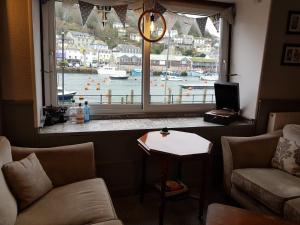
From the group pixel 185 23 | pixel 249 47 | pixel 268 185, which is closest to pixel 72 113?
pixel 185 23

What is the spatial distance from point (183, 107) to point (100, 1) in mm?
1460

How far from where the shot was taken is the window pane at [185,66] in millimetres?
2867

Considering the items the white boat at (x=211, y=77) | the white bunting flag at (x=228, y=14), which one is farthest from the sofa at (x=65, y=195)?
the white bunting flag at (x=228, y=14)

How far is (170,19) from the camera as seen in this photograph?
281cm

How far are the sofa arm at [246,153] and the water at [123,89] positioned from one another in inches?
33.2

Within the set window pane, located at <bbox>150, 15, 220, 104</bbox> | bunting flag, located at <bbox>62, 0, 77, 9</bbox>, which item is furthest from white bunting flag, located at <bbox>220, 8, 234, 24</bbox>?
bunting flag, located at <bbox>62, 0, 77, 9</bbox>

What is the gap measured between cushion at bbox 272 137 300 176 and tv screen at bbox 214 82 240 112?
61 cm

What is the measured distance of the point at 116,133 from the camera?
2.38 meters

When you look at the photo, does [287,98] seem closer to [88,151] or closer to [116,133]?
[116,133]

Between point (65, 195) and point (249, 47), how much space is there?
7.79ft

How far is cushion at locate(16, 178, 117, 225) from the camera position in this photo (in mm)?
1498

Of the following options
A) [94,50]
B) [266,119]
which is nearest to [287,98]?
[266,119]

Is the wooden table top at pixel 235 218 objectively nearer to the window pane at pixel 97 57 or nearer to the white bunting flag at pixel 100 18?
the window pane at pixel 97 57

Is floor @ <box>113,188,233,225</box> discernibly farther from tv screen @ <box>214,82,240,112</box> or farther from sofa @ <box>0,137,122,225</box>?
tv screen @ <box>214,82,240,112</box>
